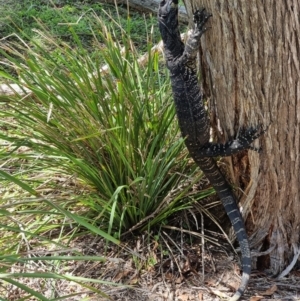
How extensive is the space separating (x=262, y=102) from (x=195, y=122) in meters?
0.39

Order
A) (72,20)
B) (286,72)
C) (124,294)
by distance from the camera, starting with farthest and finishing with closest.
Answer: (72,20) → (124,294) → (286,72)

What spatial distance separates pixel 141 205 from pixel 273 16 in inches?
52.5

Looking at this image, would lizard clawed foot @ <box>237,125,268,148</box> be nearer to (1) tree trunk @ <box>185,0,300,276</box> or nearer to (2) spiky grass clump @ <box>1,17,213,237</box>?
(1) tree trunk @ <box>185,0,300,276</box>

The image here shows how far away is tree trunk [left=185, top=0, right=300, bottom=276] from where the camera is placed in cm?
208

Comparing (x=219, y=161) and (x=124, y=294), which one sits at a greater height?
(x=219, y=161)

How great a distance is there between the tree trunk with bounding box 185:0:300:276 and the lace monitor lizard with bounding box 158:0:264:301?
0.24 ft

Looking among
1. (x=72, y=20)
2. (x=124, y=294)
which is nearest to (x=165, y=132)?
(x=124, y=294)

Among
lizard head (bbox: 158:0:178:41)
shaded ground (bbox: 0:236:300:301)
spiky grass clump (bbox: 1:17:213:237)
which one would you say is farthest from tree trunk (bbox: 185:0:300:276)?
spiky grass clump (bbox: 1:17:213:237)

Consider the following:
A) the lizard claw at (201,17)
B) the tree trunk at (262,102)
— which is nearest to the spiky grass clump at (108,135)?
the tree trunk at (262,102)

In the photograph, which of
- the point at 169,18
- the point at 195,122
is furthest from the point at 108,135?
the point at 169,18

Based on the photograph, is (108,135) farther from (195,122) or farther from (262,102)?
(262,102)

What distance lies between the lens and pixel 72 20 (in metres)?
5.15

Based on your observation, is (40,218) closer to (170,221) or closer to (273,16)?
(170,221)

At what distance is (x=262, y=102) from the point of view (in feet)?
7.46
